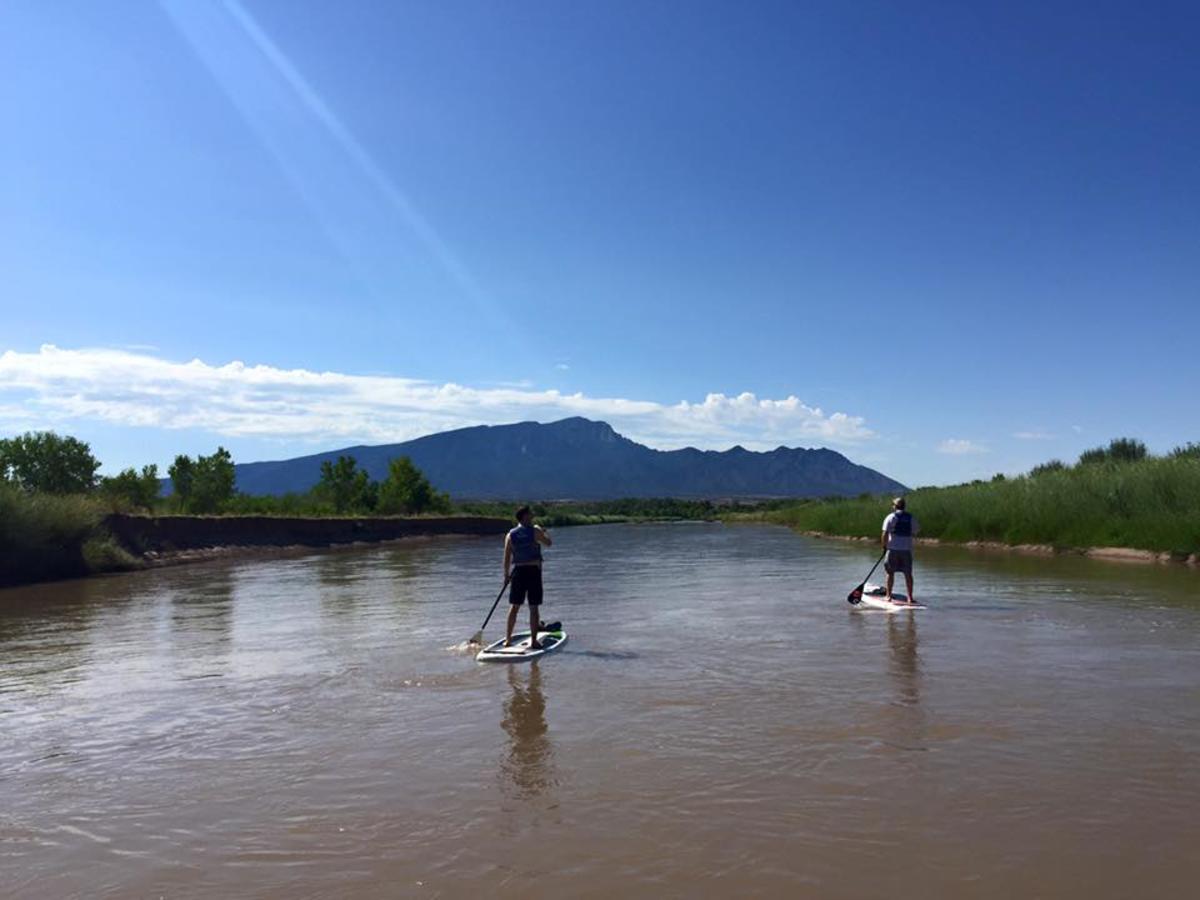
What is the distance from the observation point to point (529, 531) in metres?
13.7

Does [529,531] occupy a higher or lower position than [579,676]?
higher

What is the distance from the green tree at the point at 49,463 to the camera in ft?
138

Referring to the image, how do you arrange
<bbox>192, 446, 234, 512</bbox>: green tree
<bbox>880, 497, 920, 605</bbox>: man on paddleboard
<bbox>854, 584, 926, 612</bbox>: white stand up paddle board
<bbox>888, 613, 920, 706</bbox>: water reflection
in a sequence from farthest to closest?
<bbox>192, 446, 234, 512</bbox>: green tree, <bbox>880, 497, 920, 605</bbox>: man on paddleboard, <bbox>854, 584, 926, 612</bbox>: white stand up paddle board, <bbox>888, 613, 920, 706</bbox>: water reflection

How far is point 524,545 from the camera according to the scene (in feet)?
45.1

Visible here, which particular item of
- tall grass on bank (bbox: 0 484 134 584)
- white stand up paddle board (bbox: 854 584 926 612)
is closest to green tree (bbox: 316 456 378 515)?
tall grass on bank (bbox: 0 484 134 584)

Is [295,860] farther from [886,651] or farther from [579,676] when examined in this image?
[886,651]

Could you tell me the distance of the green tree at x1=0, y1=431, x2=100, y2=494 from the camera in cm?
4209

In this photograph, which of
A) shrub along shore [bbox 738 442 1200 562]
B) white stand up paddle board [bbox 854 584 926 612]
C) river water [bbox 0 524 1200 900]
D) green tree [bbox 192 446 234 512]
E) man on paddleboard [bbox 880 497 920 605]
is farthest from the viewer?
green tree [bbox 192 446 234 512]

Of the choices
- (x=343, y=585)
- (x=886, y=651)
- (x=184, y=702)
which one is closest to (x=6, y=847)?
(x=184, y=702)

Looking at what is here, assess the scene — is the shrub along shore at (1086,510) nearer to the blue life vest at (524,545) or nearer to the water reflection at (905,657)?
the water reflection at (905,657)

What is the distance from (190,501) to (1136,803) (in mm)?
58878

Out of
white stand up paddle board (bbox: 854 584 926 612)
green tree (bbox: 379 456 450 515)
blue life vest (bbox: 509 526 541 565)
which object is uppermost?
green tree (bbox: 379 456 450 515)

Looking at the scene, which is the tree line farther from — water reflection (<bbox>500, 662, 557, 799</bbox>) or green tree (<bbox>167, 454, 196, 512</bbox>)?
water reflection (<bbox>500, 662, 557, 799</bbox>)

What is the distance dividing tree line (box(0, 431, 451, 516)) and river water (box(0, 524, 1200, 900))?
26.2m
